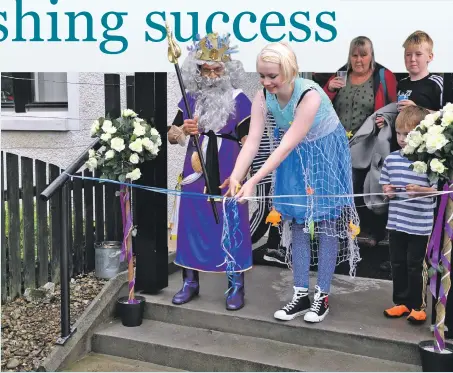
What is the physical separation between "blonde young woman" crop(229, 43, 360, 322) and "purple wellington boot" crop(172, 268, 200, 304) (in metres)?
0.70

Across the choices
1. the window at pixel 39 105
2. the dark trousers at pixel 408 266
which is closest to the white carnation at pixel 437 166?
the dark trousers at pixel 408 266

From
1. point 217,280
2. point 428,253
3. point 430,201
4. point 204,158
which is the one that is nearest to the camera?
point 428,253

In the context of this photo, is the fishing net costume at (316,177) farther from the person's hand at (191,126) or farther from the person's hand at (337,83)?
the person's hand at (337,83)

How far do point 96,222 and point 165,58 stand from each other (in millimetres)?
1673

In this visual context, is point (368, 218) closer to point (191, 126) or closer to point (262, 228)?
point (262, 228)

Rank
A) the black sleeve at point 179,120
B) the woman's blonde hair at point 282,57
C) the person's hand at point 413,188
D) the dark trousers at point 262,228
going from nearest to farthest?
1. the woman's blonde hair at point 282,57
2. the person's hand at point 413,188
3. the black sleeve at point 179,120
4. the dark trousers at point 262,228

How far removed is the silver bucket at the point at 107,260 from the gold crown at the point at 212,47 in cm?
188

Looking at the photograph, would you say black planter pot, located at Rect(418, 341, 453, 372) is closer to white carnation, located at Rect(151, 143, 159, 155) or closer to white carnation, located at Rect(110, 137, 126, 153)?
white carnation, located at Rect(151, 143, 159, 155)

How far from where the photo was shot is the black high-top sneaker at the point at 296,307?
12.9 ft

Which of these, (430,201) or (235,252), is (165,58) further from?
(430,201)

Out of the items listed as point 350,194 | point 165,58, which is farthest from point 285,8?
point 350,194

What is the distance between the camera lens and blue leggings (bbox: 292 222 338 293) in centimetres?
389

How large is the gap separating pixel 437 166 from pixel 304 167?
0.82 m

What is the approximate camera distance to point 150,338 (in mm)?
4070
